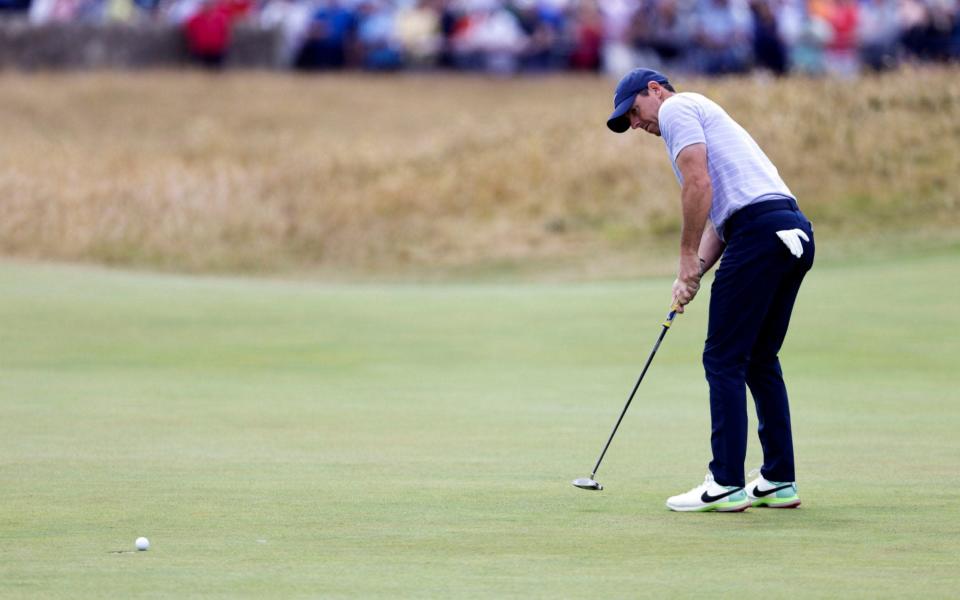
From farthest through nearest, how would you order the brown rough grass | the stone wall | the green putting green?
the stone wall, the brown rough grass, the green putting green

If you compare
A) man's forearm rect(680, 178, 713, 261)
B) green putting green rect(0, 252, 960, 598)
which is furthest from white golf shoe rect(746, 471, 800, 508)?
man's forearm rect(680, 178, 713, 261)

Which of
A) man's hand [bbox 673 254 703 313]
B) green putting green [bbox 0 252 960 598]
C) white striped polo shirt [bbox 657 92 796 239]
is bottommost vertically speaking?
green putting green [bbox 0 252 960 598]

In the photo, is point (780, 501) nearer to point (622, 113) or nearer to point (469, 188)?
point (622, 113)

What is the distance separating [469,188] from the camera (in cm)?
2777

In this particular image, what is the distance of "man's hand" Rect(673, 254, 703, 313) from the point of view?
260 inches

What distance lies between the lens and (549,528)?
6121 millimetres

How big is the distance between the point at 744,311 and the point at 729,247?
0.93 feet

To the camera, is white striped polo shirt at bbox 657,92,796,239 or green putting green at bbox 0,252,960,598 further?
white striped polo shirt at bbox 657,92,796,239

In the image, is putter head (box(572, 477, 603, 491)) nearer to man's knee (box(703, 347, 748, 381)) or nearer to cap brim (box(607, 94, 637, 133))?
man's knee (box(703, 347, 748, 381))

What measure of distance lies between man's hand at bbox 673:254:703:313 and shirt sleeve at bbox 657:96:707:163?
416mm

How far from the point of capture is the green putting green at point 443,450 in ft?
17.6

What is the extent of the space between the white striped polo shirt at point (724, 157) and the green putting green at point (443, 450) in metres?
1.31

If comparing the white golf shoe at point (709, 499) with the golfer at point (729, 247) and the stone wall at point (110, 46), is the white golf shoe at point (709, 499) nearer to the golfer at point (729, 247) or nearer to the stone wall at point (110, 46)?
the golfer at point (729, 247)

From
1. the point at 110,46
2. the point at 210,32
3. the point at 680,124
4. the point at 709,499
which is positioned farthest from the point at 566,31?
the point at 709,499
